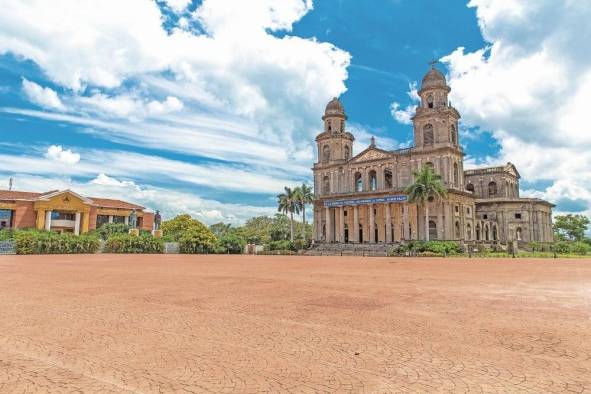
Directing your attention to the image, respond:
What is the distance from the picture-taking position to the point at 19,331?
7.96m

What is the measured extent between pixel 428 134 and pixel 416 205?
10.6 metres

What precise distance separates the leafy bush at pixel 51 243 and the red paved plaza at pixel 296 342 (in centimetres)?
3602

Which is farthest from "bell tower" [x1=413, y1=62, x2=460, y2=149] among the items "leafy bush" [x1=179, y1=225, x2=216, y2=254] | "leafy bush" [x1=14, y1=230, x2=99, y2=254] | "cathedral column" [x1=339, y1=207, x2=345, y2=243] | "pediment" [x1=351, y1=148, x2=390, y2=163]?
"leafy bush" [x1=14, y1=230, x2=99, y2=254]

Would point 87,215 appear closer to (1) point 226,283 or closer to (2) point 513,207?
(1) point 226,283

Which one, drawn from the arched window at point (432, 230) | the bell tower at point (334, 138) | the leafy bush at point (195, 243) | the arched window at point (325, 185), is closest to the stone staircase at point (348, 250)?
the arched window at point (432, 230)

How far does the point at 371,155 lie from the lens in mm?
60781

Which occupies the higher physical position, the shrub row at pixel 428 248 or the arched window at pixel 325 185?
the arched window at pixel 325 185

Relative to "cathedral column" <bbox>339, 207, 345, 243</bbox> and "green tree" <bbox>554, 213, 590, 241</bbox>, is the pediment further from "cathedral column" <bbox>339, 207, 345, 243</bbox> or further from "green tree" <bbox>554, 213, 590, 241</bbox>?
"green tree" <bbox>554, 213, 590, 241</bbox>

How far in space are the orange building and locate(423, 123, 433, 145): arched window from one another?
54563 mm

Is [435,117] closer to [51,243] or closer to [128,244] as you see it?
[128,244]

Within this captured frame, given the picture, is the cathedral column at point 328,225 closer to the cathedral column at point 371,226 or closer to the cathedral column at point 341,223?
the cathedral column at point 341,223

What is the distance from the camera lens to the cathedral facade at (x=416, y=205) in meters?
54.0

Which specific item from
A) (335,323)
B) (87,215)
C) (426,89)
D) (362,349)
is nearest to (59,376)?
(362,349)

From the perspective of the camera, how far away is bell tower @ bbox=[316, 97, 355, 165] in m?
66.1
